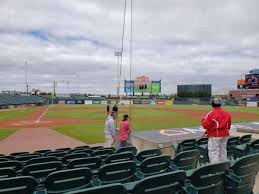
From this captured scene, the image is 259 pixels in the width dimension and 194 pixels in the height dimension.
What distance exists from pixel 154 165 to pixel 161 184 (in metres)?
1.34

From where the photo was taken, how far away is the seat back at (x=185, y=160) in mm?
4456

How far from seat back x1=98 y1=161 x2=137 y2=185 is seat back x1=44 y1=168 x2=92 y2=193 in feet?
0.71

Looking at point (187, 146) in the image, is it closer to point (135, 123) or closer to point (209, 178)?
point (209, 178)

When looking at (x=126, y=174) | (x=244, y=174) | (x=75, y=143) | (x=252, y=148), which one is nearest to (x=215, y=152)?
(x=252, y=148)

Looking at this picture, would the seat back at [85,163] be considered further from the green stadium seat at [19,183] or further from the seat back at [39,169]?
the green stadium seat at [19,183]

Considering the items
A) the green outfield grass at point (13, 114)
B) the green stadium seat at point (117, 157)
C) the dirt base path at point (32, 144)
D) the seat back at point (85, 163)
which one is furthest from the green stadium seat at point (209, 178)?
the green outfield grass at point (13, 114)

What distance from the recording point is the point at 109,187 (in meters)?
2.33

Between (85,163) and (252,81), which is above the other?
(252,81)

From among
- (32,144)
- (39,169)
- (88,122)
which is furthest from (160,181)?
(88,122)

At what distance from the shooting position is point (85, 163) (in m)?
4.52

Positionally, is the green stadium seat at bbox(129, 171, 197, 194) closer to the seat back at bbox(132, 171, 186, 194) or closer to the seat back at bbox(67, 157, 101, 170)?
the seat back at bbox(132, 171, 186, 194)

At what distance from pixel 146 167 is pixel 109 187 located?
1704 millimetres

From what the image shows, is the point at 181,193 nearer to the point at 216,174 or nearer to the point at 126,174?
the point at 216,174

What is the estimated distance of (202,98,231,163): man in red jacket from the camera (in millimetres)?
5668
